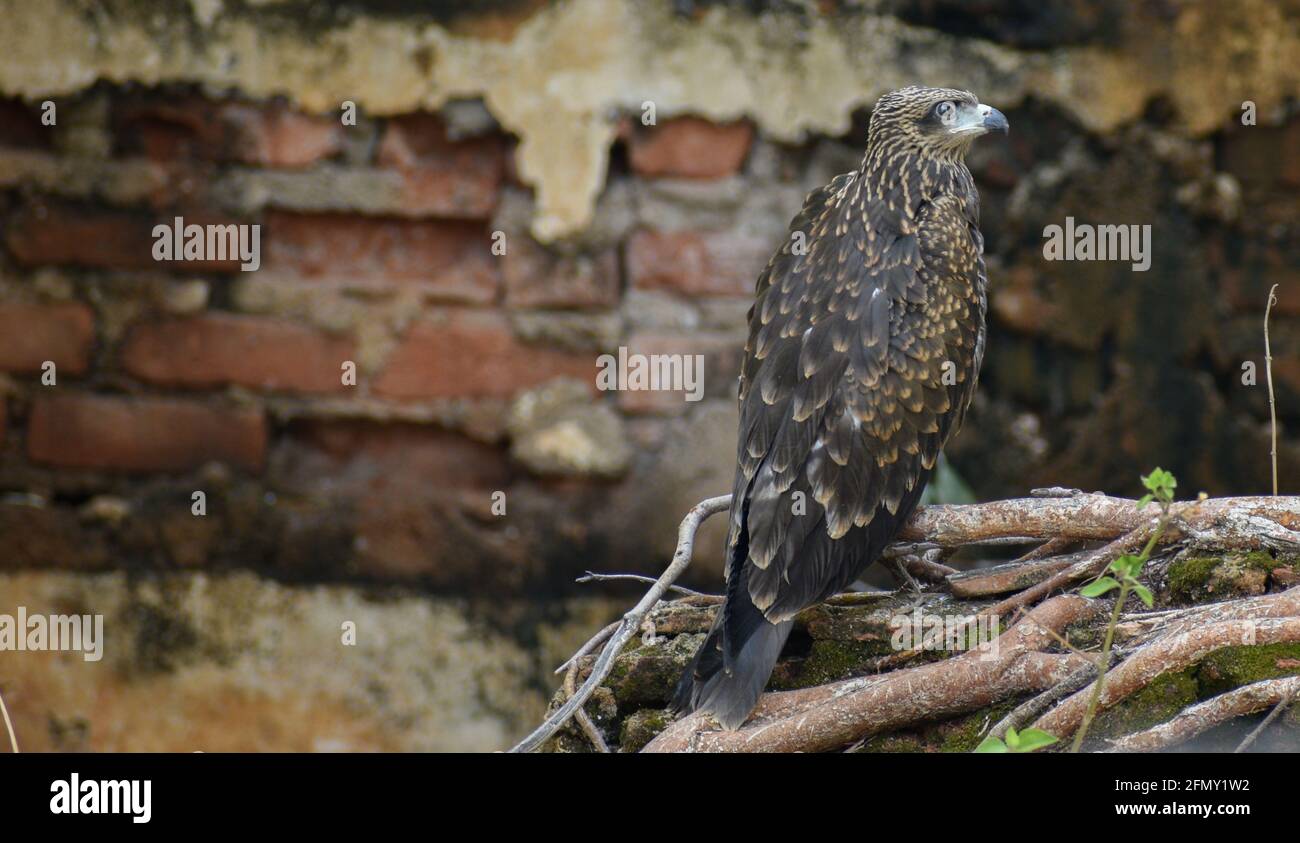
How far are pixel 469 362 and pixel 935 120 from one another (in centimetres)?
166

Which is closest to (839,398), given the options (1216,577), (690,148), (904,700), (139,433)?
(904,700)

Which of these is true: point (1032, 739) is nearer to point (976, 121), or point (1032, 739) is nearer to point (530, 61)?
point (976, 121)

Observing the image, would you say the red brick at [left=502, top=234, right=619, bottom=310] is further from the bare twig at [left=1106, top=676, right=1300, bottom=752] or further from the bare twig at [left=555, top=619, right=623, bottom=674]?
the bare twig at [left=1106, top=676, right=1300, bottom=752]

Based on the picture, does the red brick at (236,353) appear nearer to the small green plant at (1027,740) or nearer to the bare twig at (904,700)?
the bare twig at (904,700)

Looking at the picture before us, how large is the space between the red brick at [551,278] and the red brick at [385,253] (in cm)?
7

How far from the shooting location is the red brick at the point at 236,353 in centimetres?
486

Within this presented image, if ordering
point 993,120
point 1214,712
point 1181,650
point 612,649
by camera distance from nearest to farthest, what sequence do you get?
point 1214,712 < point 1181,650 < point 612,649 < point 993,120

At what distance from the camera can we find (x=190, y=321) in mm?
4859

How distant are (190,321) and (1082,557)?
111 inches

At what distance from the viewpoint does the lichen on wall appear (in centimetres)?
482

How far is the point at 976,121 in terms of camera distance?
13.0 feet

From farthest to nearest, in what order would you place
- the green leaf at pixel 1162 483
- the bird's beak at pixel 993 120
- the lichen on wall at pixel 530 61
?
the lichen on wall at pixel 530 61, the bird's beak at pixel 993 120, the green leaf at pixel 1162 483

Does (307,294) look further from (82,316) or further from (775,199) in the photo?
(775,199)

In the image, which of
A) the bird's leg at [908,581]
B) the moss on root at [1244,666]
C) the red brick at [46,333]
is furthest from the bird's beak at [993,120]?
the red brick at [46,333]
